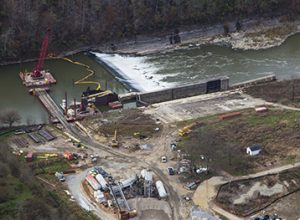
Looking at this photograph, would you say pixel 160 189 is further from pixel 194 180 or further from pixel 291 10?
pixel 291 10

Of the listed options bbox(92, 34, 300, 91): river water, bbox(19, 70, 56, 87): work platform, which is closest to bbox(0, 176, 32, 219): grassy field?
bbox(92, 34, 300, 91): river water

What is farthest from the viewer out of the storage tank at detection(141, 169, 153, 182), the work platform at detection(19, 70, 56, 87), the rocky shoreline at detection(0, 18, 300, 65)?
the rocky shoreline at detection(0, 18, 300, 65)

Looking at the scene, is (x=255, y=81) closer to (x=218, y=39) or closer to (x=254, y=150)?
(x=254, y=150)

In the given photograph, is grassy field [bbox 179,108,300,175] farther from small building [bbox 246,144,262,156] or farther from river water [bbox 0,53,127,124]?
river water [bbox 0,53,127,124]

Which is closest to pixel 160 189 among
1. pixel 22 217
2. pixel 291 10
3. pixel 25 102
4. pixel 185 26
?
pixel 22 217

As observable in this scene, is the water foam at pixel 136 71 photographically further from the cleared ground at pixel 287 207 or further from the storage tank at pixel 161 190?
the cleared ground at pixel 287 207

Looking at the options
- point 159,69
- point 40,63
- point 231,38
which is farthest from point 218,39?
point 40,63
